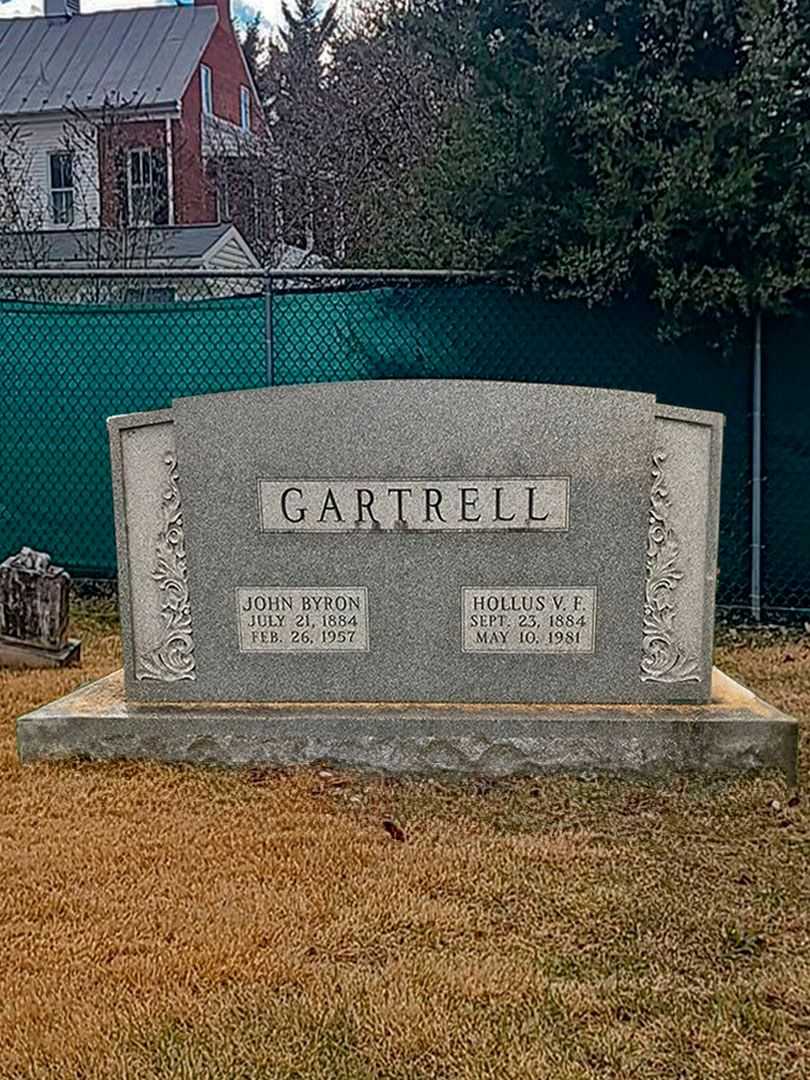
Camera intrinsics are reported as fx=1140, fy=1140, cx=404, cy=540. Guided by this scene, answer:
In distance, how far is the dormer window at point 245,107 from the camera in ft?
94.2

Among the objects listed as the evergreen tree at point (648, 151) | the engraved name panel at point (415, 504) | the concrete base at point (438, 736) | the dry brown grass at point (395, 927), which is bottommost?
the dry brown grass at point (395, 927)

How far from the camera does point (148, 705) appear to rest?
4.04 meters

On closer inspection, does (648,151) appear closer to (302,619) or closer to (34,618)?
(302,619)

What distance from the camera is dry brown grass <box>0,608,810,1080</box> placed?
7.41 ft

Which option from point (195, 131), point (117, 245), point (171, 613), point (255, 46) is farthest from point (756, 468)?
point (255, 46)

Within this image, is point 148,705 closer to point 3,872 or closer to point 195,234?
point 3,872

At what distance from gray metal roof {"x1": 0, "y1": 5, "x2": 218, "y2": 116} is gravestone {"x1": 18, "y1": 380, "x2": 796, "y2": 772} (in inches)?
832

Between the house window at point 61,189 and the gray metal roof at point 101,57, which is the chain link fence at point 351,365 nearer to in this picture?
the house window at point 61,189

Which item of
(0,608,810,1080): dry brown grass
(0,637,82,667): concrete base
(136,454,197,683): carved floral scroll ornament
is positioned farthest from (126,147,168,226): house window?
(0,608,810,1080): dry brown grass

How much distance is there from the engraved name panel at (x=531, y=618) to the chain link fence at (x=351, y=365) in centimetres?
263

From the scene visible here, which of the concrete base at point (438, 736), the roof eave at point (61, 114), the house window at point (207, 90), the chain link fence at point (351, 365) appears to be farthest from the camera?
the house window at point (207, 90)

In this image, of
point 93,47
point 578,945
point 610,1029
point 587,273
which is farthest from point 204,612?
point 93,47

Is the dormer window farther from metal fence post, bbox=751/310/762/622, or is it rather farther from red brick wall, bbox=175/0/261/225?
metal fence post, bbox=751/310/762/622

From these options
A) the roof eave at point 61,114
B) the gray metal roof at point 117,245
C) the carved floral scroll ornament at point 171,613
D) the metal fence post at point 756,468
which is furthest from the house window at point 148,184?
the carved floral scroll ornament at point 171,613
